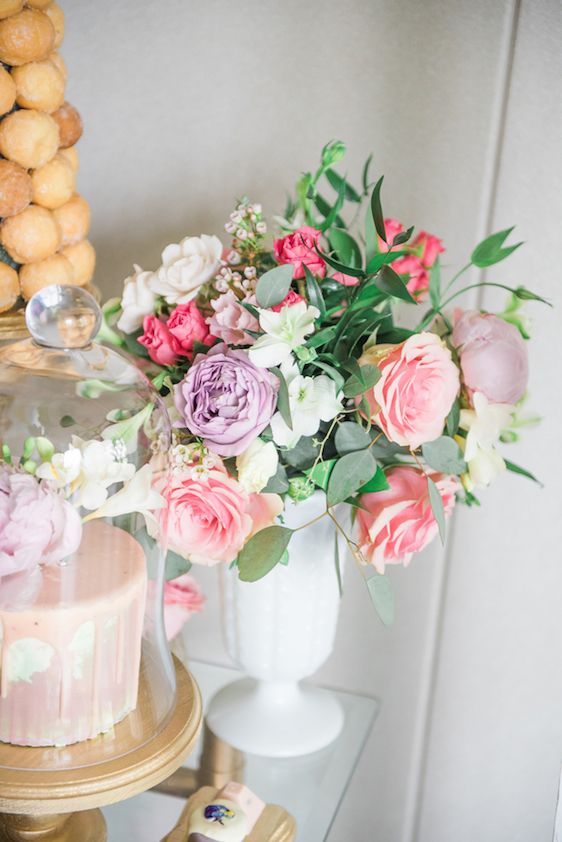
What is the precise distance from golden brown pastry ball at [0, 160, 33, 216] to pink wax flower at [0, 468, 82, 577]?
0.78ft

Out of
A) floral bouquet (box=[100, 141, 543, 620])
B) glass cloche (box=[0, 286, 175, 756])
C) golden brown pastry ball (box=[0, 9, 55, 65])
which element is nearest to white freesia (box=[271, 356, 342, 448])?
floral bouquet (box=[100, 141, 543, 620])

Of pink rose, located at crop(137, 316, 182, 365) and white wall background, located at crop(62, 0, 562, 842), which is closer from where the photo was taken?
pink rose, located at crop(137, 316, 182, 365)

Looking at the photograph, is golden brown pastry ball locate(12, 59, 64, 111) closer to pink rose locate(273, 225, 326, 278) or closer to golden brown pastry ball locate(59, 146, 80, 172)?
golden brown pastry ball locate(59, 146, 80, 172)

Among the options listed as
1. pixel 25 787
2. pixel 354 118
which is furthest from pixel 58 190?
pixel 25 787

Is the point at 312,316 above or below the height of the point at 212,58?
below

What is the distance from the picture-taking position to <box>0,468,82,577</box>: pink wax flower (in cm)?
64

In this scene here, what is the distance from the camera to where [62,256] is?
2.61ft

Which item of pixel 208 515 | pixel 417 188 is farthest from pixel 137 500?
pixel 417 188

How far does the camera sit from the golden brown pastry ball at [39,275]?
772 millimetres

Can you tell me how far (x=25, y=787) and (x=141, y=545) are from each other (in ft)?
0.71

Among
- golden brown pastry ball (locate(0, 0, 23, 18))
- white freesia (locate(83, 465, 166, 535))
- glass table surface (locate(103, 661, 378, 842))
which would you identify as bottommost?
glass table surface (locate(103, 661, 378, 842))

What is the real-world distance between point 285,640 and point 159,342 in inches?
13.8

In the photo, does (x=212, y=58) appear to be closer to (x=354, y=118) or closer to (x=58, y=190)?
(x=354, y=118)

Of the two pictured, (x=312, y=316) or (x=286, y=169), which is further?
(x=286, y=169)
